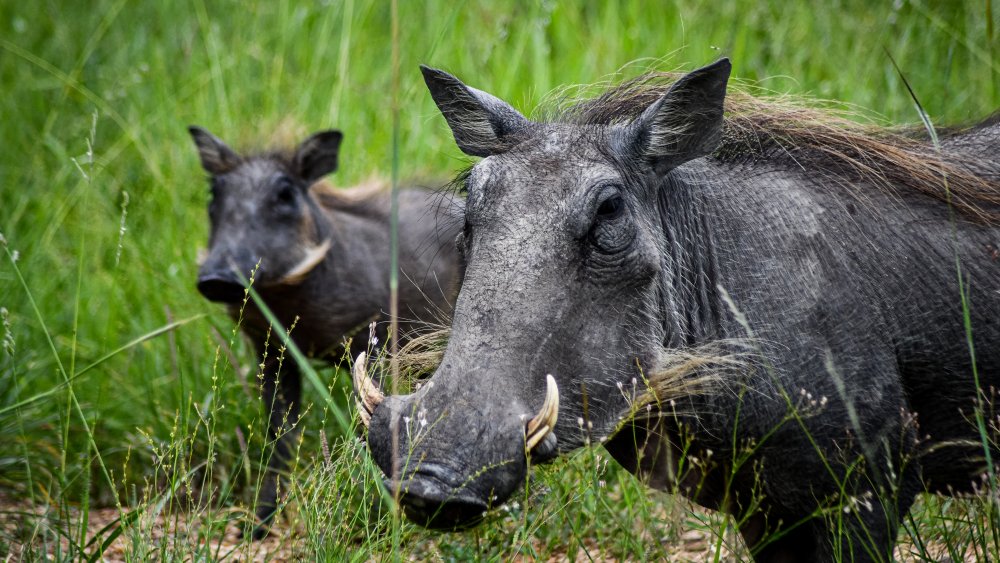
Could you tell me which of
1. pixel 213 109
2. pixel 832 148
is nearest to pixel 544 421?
pixel 832 148

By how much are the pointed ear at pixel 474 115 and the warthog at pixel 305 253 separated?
2.03 meters

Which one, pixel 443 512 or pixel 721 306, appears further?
pixel 721 306

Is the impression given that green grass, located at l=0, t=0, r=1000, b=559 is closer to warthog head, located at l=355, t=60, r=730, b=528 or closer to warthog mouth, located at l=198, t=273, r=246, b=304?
warthog mouth, located at l=198, t=273, r=246, b=304

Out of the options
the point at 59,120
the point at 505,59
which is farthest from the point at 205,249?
the point at 59,120

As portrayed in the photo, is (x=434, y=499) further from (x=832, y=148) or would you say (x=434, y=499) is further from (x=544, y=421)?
(x=832, y=148)

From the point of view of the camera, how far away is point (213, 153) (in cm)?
514

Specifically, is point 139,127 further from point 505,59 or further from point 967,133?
point 967,133

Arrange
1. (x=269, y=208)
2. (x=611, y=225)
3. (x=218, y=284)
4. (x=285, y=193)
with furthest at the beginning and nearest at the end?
(x=285, y=193)
(x=269, y=208)
(x=218, y=284)
(x=611, y=225)

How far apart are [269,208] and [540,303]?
121 inches

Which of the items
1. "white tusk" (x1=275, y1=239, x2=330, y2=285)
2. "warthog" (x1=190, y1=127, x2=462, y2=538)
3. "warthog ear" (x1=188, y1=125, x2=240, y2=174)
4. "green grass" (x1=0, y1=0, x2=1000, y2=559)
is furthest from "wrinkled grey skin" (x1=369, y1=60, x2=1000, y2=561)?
"warthog ear" (x1=188, y1=125, x2=240, y2=174)

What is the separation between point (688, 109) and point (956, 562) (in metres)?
1.13

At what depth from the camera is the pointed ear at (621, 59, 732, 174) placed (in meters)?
2.36

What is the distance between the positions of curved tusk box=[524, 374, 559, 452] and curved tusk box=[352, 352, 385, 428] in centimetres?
33

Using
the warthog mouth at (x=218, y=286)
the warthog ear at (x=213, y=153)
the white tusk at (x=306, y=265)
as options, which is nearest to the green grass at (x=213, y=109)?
the warthog mouth at (x=218, y=286)
